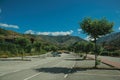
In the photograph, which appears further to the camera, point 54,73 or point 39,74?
point 54,73

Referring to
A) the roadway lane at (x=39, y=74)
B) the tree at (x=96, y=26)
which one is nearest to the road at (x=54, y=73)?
the roadway lane at (x=39, y=74)

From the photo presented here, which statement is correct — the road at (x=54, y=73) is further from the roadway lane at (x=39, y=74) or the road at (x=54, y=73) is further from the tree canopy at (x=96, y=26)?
the tree canopy at (x=96, y=26)

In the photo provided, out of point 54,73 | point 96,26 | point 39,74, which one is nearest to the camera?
point 39,74

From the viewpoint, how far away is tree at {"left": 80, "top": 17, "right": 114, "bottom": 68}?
26.1 meters

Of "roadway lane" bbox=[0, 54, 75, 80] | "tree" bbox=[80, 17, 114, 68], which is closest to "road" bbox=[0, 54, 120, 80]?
"roadway lane" bbox=[0, 54, 75, 80]

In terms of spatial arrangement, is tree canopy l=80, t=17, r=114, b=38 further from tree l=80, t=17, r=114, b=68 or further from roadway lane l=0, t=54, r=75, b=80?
roadway lane l=0, t=54, r=75, b=80

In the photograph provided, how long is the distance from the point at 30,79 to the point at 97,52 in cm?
1434

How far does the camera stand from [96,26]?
2612 centimetres

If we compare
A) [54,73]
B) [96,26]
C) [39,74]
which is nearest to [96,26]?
[96,26]

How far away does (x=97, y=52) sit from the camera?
28047mm

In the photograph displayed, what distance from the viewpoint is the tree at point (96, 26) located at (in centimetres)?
2606

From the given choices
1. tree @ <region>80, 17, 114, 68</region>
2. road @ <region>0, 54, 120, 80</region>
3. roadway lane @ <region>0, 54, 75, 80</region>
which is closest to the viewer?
roadway lane @ <region>0, 54, 75, 80</region>

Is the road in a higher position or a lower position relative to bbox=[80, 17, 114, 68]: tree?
lower

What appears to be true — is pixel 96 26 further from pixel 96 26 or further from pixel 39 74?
pixel 39 74
